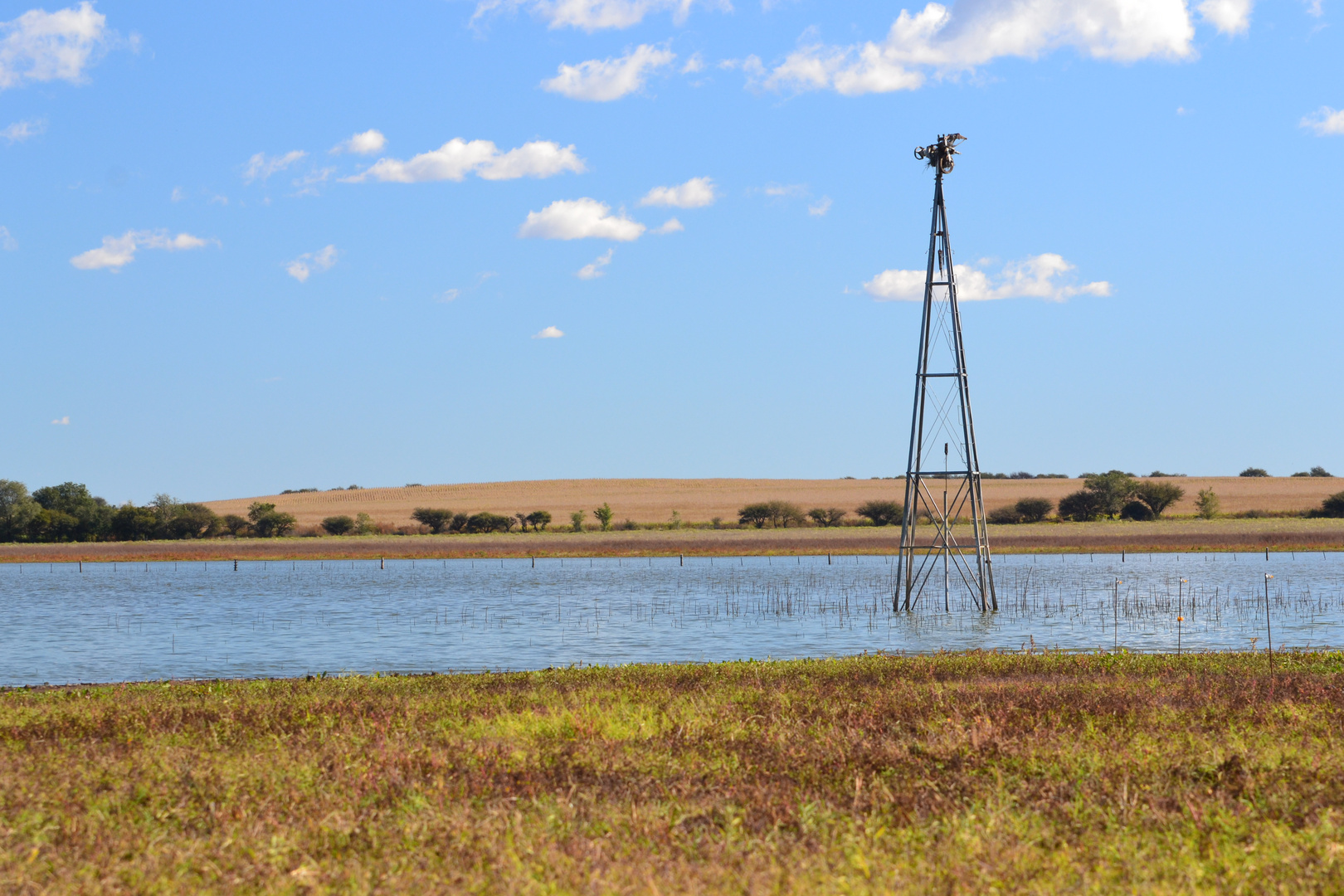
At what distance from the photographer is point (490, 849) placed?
7.69 meters

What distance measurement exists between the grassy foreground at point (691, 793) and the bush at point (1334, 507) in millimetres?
96183

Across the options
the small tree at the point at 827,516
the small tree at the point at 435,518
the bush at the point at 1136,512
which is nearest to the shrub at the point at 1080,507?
the bush at the point at 1136,512

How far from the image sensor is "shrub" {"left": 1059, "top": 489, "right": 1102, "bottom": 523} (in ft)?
343

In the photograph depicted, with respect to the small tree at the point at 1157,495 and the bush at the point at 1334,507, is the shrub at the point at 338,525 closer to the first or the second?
the small tree at the point at 1157,495

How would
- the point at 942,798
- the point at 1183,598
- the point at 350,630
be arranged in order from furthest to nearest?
the point at 1183,598 < the point at 350,630 < the point at 942,798

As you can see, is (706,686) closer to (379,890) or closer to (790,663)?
(790,663)

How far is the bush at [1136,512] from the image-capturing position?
104 metres

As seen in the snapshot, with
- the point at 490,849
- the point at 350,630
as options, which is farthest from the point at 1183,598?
the point at 490,849

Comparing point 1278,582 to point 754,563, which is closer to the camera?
point 1278,582

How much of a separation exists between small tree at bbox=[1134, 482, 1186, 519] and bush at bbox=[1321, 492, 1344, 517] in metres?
11.7

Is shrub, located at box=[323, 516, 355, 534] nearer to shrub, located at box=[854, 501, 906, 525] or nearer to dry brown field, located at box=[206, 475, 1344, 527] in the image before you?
dry brown field, located at box=[206, 475, 1344, 527]

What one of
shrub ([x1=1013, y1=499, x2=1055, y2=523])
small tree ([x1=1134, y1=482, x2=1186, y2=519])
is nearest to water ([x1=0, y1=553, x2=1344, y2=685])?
shrub ([x1=1013, y1=499, x2=1055, y2=523])

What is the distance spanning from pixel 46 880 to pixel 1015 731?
8673 mm

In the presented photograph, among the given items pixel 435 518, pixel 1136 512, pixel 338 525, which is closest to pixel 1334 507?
pixel 1136 512
